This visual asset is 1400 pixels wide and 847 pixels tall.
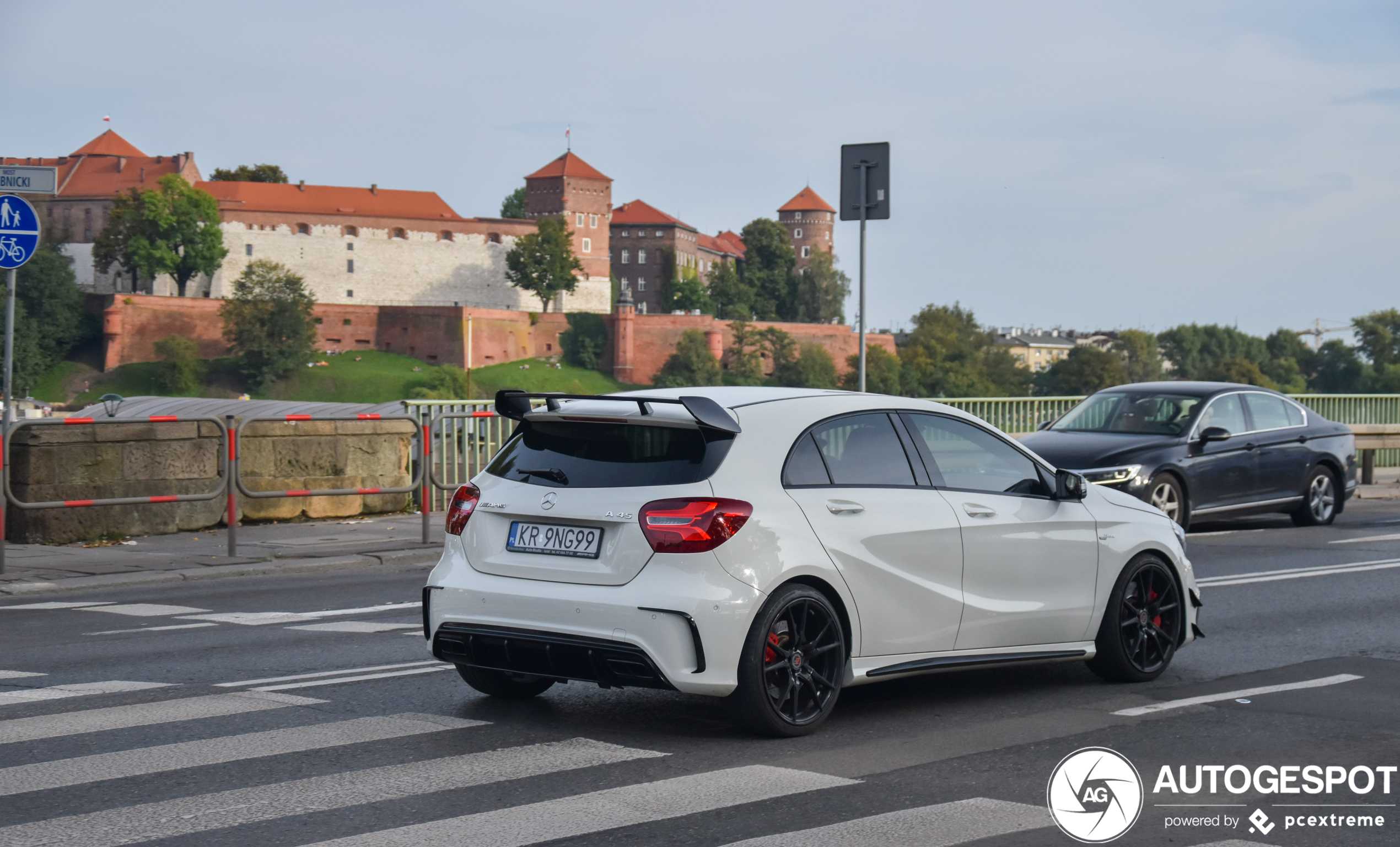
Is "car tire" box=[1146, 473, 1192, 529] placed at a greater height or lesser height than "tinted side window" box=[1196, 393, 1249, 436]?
lesser

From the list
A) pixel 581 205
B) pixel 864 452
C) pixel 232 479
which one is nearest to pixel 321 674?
pixel 864 452

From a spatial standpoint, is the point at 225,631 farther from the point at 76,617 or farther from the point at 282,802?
the point at 282,802

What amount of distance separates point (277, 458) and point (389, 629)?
7.81m

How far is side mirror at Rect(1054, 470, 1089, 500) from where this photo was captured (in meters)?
7.16

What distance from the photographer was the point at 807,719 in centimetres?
602

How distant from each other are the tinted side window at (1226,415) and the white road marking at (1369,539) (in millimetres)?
1505

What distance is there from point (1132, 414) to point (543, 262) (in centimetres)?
11906

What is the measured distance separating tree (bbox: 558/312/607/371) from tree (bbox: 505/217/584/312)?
5429mm

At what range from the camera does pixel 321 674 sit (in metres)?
7.45

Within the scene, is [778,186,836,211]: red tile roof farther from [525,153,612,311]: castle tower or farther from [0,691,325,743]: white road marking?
[0,691,325,743]: white road marking

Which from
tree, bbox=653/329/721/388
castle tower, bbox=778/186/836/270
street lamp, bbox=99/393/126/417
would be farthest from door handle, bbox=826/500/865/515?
castle tower, bbox=778/186/836/270

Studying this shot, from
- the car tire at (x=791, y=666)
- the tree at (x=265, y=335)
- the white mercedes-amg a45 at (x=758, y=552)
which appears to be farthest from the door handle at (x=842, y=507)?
the tree at (x=265, y=335)

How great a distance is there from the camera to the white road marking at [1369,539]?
14.9 metres

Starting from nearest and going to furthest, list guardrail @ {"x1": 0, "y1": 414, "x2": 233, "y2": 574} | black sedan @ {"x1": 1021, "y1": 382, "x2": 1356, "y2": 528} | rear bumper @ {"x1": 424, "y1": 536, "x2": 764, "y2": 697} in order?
rear bumper @ {"x1": 424, "y1": 536, "x2": 764, "y2": 697} → guardrail @ {"x1": 0, "y1": 414, "x2": 233, "y2": 574} → black sedan @ {"x1": 1021, "y1": 382, "x2": 1356, "y2": 528}
